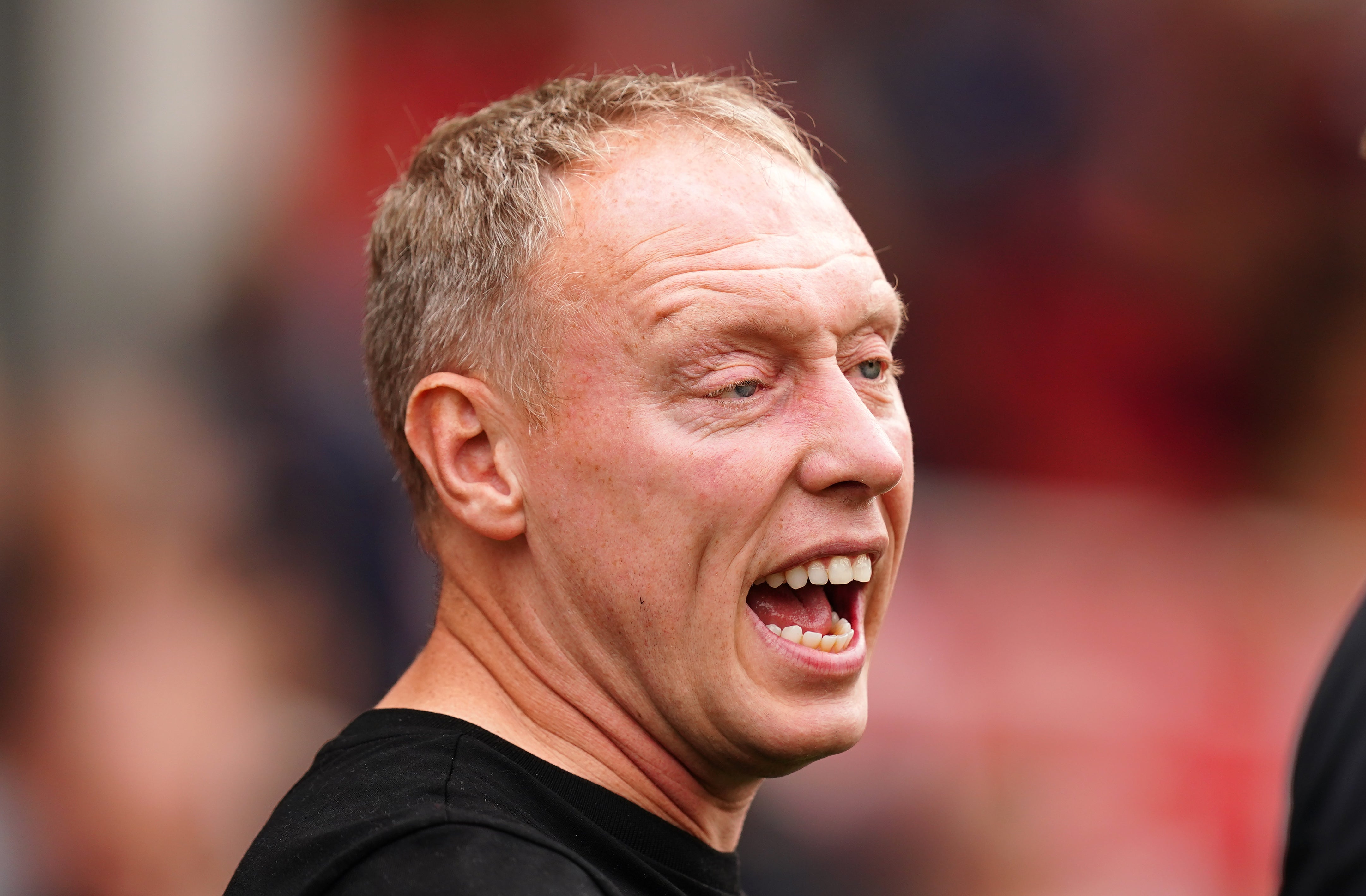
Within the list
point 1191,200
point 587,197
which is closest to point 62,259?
point 587,197

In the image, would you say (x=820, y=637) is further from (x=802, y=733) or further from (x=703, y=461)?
(x=703, y=461)

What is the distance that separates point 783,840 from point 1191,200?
143 inches

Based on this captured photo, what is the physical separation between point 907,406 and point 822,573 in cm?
359

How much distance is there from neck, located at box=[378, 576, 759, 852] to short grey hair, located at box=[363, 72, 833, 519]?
0.30 meters

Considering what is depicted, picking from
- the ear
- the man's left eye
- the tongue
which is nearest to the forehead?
the man's left eye

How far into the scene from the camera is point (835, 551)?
6.95 ft

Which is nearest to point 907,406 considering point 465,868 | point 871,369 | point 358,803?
point 871,369

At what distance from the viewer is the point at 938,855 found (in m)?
4.94

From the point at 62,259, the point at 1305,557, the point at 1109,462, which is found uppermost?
the point at 62,259

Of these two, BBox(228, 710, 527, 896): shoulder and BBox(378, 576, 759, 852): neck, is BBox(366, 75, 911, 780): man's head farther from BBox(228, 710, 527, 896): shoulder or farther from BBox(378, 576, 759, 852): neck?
BBox(228, 710, 527, 896): shoulder

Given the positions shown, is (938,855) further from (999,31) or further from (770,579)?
(999,31)

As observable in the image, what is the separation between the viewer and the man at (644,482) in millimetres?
2018

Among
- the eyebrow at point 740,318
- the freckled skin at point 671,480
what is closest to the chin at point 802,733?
the freckled skin at point 671,480

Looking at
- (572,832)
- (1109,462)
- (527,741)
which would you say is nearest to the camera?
(572,832)
